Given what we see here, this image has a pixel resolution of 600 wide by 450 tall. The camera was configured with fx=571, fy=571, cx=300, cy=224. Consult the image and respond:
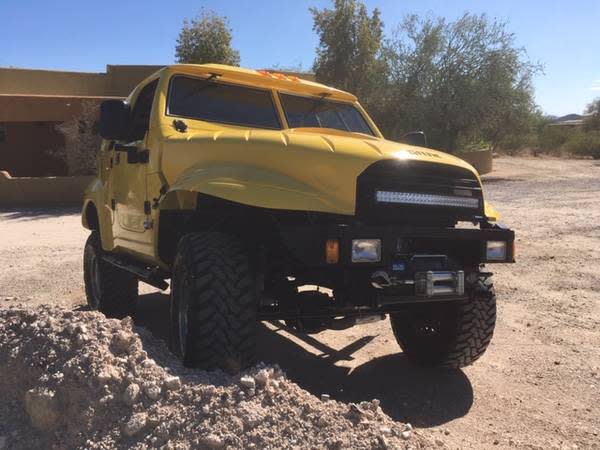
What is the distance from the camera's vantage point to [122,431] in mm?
2605

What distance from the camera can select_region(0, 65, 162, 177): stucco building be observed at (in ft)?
64.2

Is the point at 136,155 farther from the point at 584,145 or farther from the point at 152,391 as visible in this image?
the point at 584,145

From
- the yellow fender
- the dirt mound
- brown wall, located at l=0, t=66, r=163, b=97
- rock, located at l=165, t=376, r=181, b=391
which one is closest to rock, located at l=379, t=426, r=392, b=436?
the dirt mound

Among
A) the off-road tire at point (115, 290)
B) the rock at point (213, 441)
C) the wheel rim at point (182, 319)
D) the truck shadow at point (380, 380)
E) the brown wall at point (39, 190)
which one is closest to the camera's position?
the rock at point (213, 441)

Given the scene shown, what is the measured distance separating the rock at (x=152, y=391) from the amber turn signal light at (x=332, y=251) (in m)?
1.05

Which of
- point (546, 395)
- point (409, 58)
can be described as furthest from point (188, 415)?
point (409, 58)

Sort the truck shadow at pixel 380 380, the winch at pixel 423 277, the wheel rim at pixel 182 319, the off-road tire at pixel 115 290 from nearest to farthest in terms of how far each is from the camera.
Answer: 1. the winch at pixel 423 277
2. the wheel rim at pixel 182 319
3. the truck shadow at pixel 380 380
4. the off-road tire at pixel 115 290

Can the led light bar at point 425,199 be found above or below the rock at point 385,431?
above

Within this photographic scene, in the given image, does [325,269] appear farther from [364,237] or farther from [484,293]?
[484,293]

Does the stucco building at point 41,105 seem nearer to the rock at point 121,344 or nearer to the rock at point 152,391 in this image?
the rock at point 121,344

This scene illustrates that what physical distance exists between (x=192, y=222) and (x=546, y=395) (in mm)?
2669

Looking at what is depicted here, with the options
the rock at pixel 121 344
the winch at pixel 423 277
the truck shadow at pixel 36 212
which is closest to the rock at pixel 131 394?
the rock at pixel 121 344

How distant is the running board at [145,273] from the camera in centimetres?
425

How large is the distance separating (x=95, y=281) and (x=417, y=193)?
3740 millimetres
